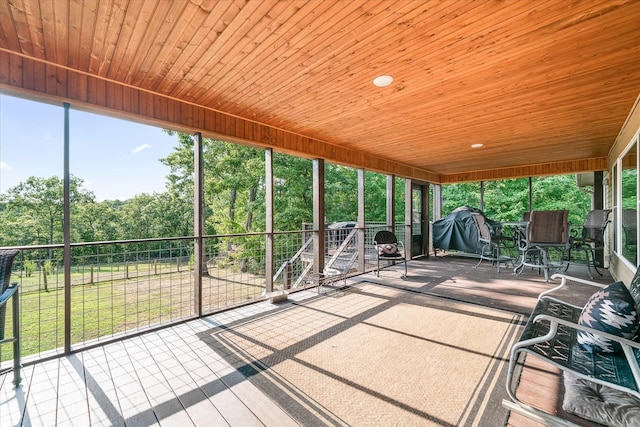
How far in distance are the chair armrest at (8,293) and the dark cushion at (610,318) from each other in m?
3.68

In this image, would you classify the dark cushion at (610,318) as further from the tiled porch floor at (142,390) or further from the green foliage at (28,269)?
the green foliage at (28,269)

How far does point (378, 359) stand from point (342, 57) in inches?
105

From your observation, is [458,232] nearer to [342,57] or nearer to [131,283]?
[342,57]

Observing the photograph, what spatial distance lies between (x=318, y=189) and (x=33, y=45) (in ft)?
12.4

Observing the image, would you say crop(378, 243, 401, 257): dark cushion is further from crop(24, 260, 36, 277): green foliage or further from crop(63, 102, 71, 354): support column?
crop(24, 260, 36, 277): green foliage

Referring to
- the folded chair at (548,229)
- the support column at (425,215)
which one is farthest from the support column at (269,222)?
the support column at (425,215)

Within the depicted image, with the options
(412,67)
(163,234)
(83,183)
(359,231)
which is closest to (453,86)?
Result: (412,67)

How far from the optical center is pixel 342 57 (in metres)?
2.37

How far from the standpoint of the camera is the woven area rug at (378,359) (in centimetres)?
175

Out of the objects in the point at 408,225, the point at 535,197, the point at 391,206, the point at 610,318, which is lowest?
the point at 610,318

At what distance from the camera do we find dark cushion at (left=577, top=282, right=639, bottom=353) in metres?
1.49

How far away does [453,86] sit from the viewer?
9.61 feet

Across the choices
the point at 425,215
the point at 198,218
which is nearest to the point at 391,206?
the point at 425,215

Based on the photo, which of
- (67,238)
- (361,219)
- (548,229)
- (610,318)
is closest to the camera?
(610,318)
